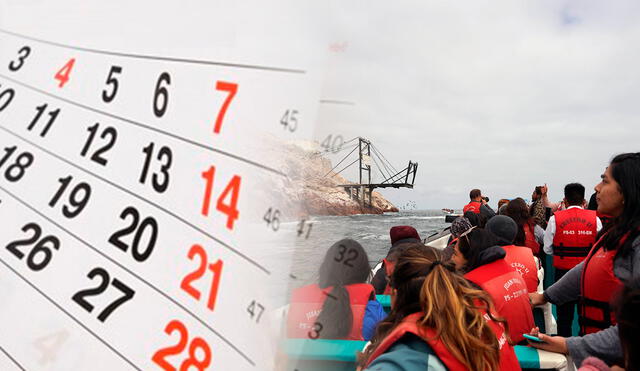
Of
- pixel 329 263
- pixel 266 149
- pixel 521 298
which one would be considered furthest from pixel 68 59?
pixel 521 298

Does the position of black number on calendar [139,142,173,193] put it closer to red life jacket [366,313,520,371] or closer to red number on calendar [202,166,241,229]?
red number on calendar [202,166,241,229]

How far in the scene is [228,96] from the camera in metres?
0.50

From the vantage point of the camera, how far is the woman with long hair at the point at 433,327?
89 centimetres

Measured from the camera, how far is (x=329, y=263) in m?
0.54

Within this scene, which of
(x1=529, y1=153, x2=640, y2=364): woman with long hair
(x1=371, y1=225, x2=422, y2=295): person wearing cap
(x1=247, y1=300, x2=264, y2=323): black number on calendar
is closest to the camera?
(x1=247, y1=300, x2=264, y2=323): black number on calendar

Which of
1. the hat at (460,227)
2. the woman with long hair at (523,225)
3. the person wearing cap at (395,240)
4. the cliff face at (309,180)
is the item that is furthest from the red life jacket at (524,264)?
the cliff face at (309,180)

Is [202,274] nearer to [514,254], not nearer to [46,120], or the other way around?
[46,120]

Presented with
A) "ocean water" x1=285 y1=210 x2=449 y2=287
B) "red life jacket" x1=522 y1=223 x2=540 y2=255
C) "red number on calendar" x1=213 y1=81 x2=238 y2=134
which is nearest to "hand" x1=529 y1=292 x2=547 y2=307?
"ocean water" x1=285 y1=210 x2=449 y2=287

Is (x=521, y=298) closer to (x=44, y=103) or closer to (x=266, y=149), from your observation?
(x=266, y=149)

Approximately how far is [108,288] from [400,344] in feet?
2.04

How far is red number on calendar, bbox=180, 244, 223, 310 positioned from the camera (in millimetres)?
475

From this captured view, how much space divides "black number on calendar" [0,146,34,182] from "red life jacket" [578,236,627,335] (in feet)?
5.03

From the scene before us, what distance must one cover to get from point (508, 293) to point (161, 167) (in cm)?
172

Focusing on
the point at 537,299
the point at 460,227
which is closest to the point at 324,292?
the point at 537,299
